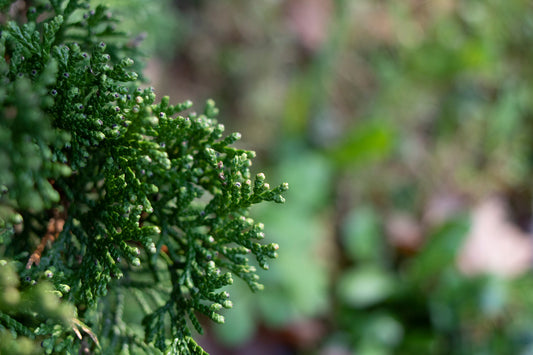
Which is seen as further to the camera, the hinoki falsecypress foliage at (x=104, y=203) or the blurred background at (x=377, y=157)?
the blurred background at (x=377, y=157)

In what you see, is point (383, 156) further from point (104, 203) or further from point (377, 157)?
point (104, 203)

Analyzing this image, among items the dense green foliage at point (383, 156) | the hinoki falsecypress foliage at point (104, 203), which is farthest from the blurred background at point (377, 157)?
the hinoki falsecypress foliage at point (104, 203)

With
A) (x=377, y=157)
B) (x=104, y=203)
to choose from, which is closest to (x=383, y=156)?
(x=377, y=157)

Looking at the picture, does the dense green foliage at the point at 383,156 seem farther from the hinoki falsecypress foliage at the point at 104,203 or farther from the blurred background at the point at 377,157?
the hinoki falsecypress foliage at the point at 104,203

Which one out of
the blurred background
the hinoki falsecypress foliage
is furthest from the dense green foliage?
the hinoki falsecypress foliage

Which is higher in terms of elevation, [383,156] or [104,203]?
[383,156]

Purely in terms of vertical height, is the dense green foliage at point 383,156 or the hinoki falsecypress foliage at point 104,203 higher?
the dense green foliage at point 383,156
